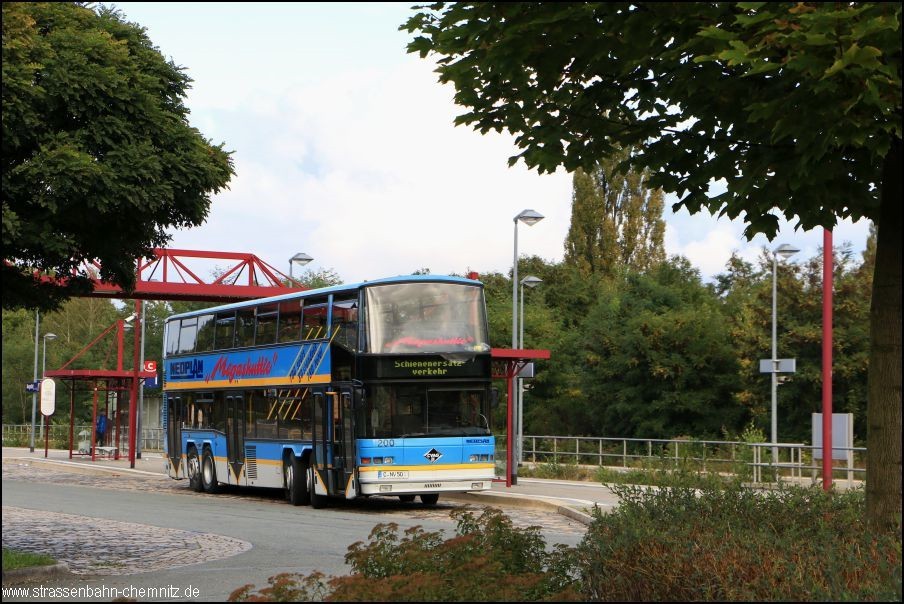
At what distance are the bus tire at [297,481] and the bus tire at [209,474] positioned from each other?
15.4 feet

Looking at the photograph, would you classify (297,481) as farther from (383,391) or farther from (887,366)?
(887,366)

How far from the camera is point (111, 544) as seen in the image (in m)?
→ 16.2

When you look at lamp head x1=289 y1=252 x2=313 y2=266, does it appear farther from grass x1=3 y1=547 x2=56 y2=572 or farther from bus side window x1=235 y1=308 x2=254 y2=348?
grass x1=3 y1=547 x2=56 y2=572

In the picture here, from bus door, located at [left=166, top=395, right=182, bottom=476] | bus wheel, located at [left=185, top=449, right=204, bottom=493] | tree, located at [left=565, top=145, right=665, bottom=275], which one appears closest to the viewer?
bus wheel, located at [left=185, top=449, right=204, bottom=493]

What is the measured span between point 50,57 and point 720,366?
4079 cm

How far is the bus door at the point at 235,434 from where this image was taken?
1109 inches

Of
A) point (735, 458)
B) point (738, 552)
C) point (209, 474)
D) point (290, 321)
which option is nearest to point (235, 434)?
point (209, 474)

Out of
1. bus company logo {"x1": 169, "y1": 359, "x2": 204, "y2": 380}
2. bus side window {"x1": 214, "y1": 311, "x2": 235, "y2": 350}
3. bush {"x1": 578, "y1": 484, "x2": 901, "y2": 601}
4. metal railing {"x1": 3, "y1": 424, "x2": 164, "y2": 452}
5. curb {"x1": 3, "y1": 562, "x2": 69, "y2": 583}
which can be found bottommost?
metal railing {"x1": 3, "y1": 424, "x2": 164, "y2": 452}

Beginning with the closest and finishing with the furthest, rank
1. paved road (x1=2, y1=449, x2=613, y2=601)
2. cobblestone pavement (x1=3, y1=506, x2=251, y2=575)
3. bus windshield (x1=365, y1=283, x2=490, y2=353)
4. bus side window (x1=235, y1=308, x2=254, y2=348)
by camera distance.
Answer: paved road (x1=2, y1=449, x2=613, y2=601)
cobblestone pavement (x1=3, y1=506, x2=251, y2=575)
bus windshield (x1=365, y1=283, x2=490, y2=353)
bus side window (x1=235, y1=308, x2=254, y2=348)

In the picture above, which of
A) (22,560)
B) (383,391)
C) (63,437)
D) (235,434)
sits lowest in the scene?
(63,437)

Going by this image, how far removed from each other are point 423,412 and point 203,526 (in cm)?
503

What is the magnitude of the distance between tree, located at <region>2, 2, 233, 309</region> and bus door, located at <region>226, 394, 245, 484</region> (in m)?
14.0

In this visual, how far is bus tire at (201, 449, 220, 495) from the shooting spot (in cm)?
3020

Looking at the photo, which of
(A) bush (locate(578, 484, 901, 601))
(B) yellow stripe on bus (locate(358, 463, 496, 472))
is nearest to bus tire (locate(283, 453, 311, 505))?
(B) yellow stripe on bus (locate(358, 463, 496, 472))
